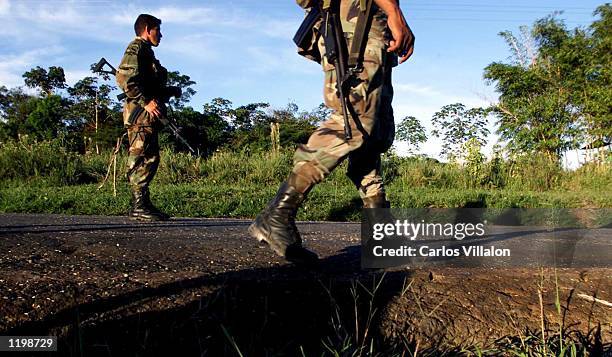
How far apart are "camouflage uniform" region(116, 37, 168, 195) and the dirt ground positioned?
2.42 metres

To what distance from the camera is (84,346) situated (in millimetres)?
1587

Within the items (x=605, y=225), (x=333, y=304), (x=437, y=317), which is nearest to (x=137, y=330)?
(x=333, y=304)

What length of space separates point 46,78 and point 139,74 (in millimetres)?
46176

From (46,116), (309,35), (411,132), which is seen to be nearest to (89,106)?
(46,116)

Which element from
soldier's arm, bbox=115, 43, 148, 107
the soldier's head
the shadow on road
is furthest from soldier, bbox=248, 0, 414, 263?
the soldier's head

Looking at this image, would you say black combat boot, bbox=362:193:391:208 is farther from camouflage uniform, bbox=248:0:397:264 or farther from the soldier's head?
the soldier's head

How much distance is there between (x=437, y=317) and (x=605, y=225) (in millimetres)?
5975

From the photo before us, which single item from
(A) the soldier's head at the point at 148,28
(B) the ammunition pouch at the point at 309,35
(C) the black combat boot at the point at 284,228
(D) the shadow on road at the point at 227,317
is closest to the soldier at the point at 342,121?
(C) the black combat boot at the point at 284,228

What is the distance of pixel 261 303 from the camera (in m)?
2.00

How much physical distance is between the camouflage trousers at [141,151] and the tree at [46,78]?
44.5 meters

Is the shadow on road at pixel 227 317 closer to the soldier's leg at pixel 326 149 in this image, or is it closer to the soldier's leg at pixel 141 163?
the soldier's leg at pixel 326 149

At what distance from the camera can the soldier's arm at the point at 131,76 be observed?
16.5 feet

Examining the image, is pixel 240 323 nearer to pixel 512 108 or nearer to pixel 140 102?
pixel 140 102

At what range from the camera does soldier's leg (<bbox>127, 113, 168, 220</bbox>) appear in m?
5.11
